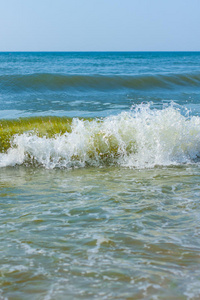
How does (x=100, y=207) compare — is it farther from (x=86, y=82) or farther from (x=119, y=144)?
(x=86, y=82)

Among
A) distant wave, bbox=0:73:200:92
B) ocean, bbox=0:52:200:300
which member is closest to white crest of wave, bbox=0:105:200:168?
ocean, bbox=0:52:200:300

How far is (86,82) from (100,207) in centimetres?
1475

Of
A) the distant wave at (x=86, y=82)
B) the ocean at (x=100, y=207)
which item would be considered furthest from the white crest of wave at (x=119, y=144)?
the distant wave at (x=86, y=82)

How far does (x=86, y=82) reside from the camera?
60.6 ft

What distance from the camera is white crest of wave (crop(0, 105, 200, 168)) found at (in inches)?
288

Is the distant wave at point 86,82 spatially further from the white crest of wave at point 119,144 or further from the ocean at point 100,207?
the white crest of wave at point 119,144

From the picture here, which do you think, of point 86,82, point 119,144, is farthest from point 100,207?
point 86,82

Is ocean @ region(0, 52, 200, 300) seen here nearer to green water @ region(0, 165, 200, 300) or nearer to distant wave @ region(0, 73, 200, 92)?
green water @ region(0, 165, 200, 300)

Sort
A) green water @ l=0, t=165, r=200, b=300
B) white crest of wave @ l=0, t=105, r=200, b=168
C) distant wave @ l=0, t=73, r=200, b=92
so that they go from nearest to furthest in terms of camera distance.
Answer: green water @ l=0, t=165, r=200, b=300 < white crest of wave @ l=0, t=105, r=200, b=168 < distant wave @ l=0, t=73, r=200, b=92

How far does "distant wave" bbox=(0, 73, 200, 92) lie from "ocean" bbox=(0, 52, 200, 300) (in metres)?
6.02

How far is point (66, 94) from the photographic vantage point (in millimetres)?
16125

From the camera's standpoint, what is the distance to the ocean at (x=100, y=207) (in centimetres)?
279

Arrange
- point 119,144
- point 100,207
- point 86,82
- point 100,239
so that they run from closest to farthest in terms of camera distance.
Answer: point 100,239, point 100,207, point 119,144, point 86,82

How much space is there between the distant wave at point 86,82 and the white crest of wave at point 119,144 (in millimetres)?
9515
